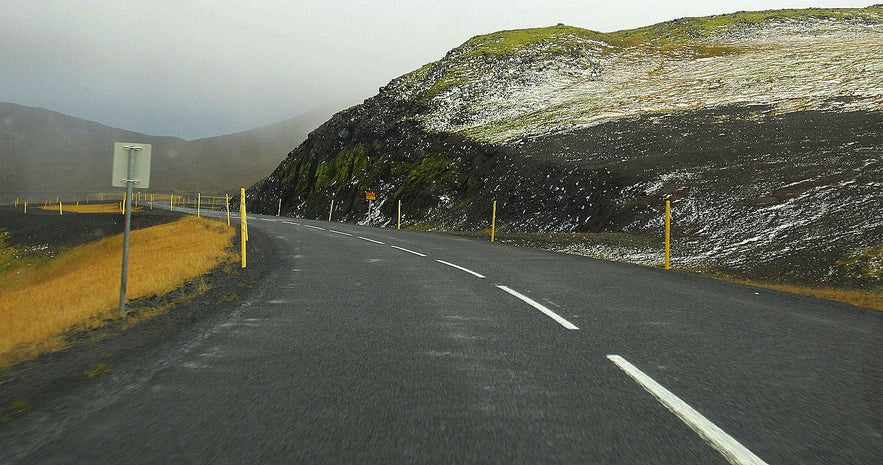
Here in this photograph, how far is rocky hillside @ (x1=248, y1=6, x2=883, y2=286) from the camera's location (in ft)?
50.6

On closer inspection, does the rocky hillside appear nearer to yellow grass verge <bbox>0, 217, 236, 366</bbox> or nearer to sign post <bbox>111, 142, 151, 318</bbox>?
yellow grass verge <bbox>0, 217, 236, 366</bbox>

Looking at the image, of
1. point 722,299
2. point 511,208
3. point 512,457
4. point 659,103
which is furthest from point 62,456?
point 659,103

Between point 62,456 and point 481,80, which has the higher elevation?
point 481,80

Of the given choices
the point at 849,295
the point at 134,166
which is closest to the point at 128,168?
the point at 134,166

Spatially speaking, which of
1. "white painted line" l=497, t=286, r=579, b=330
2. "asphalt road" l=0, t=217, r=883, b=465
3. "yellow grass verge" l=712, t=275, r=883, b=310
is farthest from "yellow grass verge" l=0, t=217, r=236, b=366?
"yellow grass verge" l=712, t=275, r=883, b=310

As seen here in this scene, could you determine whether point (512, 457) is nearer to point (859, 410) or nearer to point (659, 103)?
point (859, 410)

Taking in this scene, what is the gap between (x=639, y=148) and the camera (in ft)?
93.4

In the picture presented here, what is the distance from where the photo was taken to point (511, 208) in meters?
29.2

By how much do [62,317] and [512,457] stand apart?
7239mm

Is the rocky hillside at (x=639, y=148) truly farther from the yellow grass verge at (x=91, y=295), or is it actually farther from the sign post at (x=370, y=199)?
the yellow grass verge at (x=91, y=295)

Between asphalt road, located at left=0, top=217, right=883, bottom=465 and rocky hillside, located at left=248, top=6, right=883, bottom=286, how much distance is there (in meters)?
7.20

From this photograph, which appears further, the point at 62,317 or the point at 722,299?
the point at 722,299

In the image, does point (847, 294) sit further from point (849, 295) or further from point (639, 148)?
point (639, 148)

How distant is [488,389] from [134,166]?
6.48 metres
